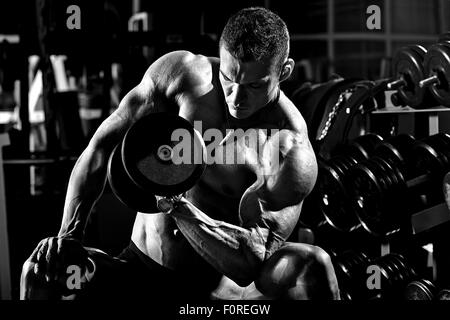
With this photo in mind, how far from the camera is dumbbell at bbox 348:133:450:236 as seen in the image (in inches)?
84.5

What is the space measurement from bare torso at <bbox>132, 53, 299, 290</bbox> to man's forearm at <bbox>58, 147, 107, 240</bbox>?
0.16 metres

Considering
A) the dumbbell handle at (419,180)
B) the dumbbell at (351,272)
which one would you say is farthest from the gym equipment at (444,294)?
the dumbbell handle at (419,180)

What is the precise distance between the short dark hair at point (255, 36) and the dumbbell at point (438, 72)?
2.11ft

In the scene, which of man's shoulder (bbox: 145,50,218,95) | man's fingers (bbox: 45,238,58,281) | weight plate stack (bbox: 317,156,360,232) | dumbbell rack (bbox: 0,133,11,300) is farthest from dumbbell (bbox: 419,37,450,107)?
dumbbell rack (bbox: 0,133,11,300)

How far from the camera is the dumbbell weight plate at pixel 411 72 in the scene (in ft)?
7.24

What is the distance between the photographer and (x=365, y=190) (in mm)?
2252

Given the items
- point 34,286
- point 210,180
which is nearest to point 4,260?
point 34,286

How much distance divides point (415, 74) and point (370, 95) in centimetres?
18

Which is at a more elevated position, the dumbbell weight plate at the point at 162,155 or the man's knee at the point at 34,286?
the dumbbell weight plate at the point at 162,155

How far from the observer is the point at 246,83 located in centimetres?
165

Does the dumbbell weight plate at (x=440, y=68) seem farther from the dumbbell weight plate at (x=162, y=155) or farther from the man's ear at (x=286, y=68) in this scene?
the dumbbell weight plate at (x=162, y=155)

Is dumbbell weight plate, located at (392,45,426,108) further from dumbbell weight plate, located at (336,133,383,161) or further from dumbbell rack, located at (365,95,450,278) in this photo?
dumbbell weight plate, located at (336,133,383,161)

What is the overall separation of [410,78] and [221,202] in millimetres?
920

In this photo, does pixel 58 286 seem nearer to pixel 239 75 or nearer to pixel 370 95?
pixel 239 75
